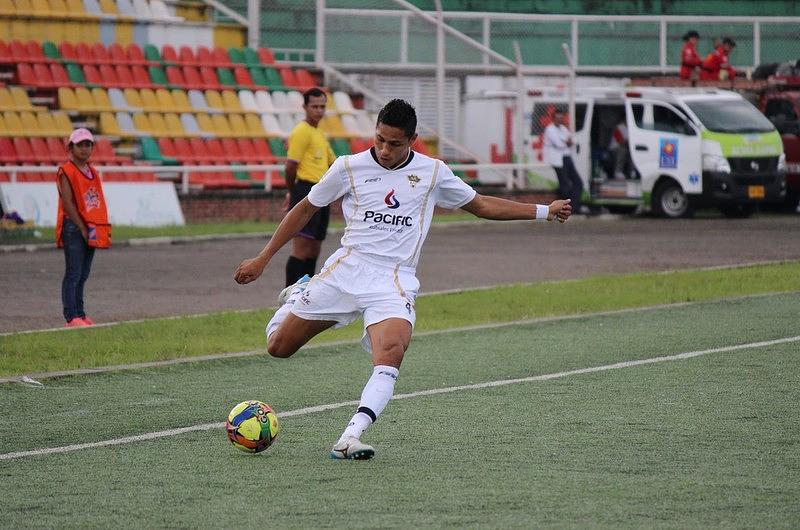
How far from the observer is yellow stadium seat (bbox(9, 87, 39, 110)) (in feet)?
87.5

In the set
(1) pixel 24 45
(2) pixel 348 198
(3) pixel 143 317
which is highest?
(1) pixel 24 45

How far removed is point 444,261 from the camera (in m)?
20.3

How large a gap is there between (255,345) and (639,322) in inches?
134

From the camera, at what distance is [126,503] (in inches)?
265

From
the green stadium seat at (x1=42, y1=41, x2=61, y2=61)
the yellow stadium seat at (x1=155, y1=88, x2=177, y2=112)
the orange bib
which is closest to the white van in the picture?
the yellow stadium seat at (x1=155, y1=88, x2=177, y2=112)

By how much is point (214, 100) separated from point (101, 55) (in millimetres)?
2190

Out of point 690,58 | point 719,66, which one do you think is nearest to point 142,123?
point 690,58

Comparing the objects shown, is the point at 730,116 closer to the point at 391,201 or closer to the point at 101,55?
the point at 101,55

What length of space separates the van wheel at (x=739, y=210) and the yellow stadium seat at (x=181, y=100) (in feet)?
32.2

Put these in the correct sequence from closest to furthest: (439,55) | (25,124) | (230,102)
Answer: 1. (25,124)
2. (230,102)
3. (439,55)

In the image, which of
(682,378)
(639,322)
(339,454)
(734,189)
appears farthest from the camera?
(734,189)

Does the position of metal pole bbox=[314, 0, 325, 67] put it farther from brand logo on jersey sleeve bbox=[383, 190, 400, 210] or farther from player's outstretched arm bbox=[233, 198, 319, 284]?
brand logo on jersey sleeve bbox=[383, 190, 400, 210]

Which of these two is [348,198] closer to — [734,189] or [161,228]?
[161,228]

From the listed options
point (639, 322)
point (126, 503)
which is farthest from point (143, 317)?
point (126, 503)
